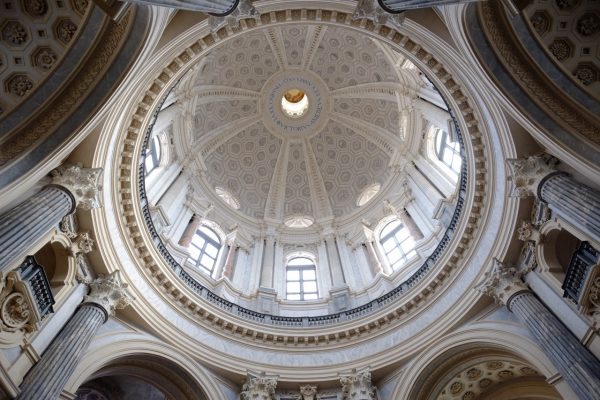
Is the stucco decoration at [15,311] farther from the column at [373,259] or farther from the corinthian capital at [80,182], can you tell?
the column at [373,259]

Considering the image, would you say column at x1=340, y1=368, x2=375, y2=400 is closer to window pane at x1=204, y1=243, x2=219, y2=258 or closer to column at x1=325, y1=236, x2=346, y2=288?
column at x1=325, y1=236, x2=346, y2=288

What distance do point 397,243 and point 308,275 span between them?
15.4 ft

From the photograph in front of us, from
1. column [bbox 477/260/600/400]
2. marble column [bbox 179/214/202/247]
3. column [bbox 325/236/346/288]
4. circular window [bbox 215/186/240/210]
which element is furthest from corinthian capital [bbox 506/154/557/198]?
circular window [bbox 215/186/240/210]

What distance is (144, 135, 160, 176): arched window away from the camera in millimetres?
19359

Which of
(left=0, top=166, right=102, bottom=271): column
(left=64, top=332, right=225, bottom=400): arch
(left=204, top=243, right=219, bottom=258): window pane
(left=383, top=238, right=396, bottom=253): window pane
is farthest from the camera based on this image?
(left=383, top=238, right=396, bottom=253): window pane

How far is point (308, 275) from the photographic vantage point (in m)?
22.1

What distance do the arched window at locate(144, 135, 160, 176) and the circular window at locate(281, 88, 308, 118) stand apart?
11509 millimetres

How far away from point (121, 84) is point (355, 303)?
1294 centimetres

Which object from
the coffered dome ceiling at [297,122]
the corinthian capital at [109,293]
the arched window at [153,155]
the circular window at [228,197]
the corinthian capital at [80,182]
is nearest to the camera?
the corinthian capital at [80,182]

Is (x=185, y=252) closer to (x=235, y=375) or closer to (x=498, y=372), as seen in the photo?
(x=235, y=375)

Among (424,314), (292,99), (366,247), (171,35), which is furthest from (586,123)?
(292,99)

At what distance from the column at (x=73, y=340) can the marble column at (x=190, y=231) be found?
7064 millimetres

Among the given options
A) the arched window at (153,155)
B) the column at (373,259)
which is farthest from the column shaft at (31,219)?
the column at (373,259)

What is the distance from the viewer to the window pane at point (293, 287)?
2086cm
